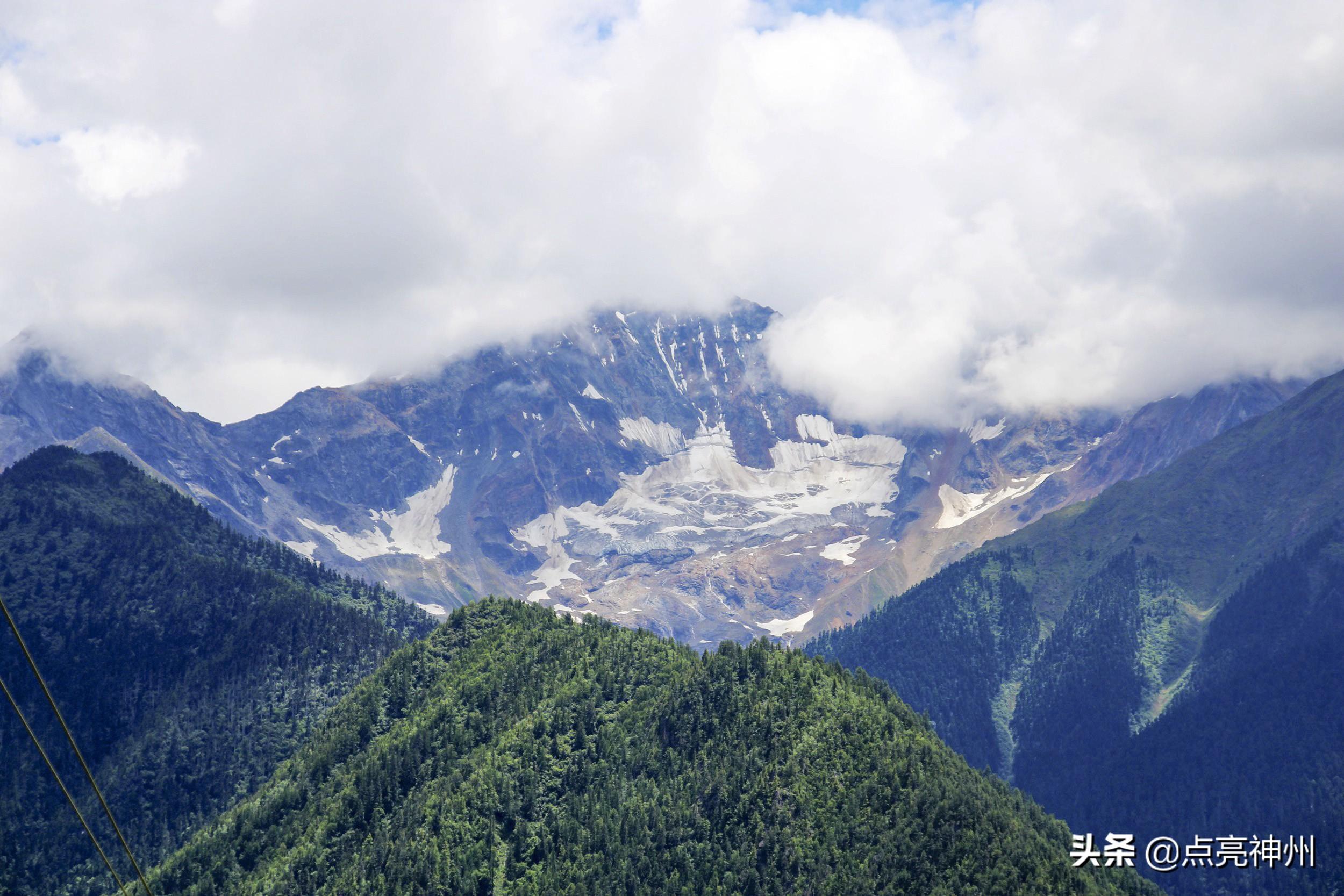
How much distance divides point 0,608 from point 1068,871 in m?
161

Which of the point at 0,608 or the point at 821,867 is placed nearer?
the point at 0,608

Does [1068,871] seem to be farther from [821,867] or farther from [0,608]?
[0,608]

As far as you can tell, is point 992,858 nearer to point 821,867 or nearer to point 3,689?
Result: point 821,867

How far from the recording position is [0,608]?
253ft

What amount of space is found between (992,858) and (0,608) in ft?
498

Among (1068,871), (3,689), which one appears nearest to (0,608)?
(3,689)

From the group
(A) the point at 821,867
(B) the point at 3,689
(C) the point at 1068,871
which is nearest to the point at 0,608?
(B) the point at 3,689

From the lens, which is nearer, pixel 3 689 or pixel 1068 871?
pixel 3 689

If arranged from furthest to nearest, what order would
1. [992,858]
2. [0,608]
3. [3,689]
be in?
[992,858]
[3,689]
[0,608]

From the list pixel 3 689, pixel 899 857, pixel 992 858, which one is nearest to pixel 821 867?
pixel 899 857

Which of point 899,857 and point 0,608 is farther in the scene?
point 899,857

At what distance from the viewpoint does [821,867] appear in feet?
650

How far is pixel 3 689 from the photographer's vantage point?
3398 inches

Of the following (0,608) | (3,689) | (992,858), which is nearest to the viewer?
(0,608)
